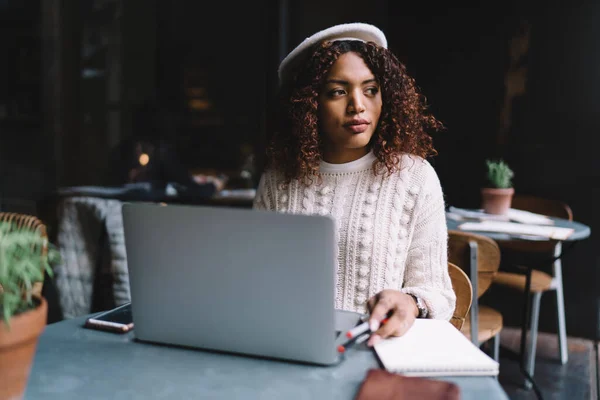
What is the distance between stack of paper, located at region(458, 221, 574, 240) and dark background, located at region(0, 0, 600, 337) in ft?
3.56

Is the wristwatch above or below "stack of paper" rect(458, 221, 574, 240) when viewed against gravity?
above

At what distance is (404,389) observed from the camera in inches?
30.3

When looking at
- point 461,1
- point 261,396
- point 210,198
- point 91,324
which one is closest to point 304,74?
point 91,324

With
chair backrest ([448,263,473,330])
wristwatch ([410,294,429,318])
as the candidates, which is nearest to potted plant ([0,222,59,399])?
wristwatch ([410,294,429,318])

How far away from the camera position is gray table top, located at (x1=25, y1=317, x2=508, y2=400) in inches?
31.6

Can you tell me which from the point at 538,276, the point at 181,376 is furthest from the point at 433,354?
the point at 538,276

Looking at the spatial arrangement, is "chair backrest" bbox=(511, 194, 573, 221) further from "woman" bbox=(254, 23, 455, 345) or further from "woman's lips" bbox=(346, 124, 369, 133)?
"woman's lips" bbox=(346, 124, 369, 133)

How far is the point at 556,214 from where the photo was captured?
3256 millimetres

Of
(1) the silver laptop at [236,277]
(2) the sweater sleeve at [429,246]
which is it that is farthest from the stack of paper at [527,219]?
(1) the silver laptop at [236,277]

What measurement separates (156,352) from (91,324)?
196 millimetres

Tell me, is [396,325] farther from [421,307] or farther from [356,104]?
A: [356,104]

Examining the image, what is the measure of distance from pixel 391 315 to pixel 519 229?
1.70 m

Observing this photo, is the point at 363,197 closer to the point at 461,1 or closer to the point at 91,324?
the point at 91,324

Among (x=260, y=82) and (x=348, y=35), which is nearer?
(x=348, y=35)
